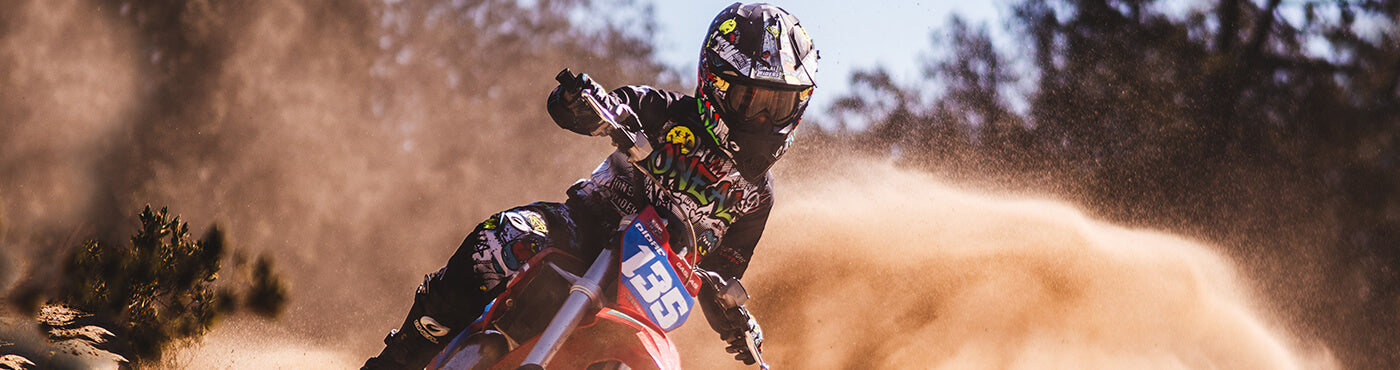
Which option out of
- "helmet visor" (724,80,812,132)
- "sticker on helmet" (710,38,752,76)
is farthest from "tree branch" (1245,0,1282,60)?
"sticker on helmet" (710,38,752,76)

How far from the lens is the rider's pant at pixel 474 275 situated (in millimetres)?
3734

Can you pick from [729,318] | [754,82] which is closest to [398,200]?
[729,318]

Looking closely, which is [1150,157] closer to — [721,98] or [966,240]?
[966,240]

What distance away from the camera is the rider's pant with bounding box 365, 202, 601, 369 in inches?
147

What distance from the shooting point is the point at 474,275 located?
3770 millimetres

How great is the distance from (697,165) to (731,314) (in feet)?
2.26

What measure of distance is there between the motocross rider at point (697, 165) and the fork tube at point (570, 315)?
1.95 feet

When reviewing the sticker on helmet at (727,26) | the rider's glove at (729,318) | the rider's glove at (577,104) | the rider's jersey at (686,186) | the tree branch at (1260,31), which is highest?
the tree branch at (1260,31)

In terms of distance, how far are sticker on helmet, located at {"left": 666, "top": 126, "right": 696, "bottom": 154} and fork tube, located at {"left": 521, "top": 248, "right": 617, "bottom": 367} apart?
2.61 ft

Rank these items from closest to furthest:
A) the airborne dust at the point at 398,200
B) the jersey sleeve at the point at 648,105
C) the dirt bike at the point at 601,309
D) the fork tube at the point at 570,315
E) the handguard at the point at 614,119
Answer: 1. the fork tube at the point at 570,315
2. the dirt bike at the point at 601,309
3. the handguard at the point at 614,119
4. the jersey sleeve at the point at 648,105
5. the airborne dust at the point at 398,200

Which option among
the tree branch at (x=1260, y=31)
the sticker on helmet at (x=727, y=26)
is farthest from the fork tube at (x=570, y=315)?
the tree branch at (x=1260, y=31)

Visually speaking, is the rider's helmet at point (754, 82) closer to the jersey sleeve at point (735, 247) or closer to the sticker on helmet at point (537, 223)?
the jersey sleeve at point (735, 247)

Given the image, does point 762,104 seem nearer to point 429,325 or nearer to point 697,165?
point 697,165

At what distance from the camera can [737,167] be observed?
3908 mm
